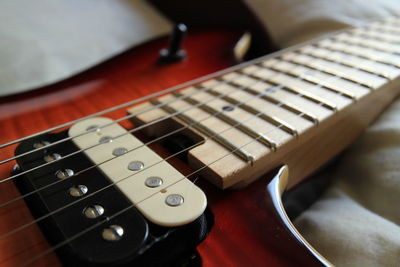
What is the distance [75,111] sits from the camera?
0.57 meters

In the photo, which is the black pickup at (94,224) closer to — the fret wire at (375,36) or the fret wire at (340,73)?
the fret wire at (340,73)

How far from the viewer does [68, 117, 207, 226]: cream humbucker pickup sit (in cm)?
33

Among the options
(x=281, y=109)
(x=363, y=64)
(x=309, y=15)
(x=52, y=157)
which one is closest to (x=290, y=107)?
(x=281, y=109)

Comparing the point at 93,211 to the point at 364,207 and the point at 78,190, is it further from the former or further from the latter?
the point at 364,207

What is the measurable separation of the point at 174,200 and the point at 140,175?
6 centimetres

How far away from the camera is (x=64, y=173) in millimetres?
374

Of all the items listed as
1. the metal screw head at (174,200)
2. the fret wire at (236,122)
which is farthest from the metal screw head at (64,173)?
the fret wire at (236,122)

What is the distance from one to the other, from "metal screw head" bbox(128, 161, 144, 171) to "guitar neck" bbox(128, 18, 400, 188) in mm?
63

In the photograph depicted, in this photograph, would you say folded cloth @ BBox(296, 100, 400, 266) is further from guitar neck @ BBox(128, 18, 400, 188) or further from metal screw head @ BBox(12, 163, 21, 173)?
metal screw head @ BBox(12, 163, 21, 173)

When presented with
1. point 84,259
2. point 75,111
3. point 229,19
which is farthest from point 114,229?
point 229,19

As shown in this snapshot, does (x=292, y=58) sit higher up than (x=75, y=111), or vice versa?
(x=292, y=58)

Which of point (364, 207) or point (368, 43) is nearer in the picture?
point (364, 207)

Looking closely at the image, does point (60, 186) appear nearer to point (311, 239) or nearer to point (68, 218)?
point (68, 218)

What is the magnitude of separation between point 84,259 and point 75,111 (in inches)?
13.7
